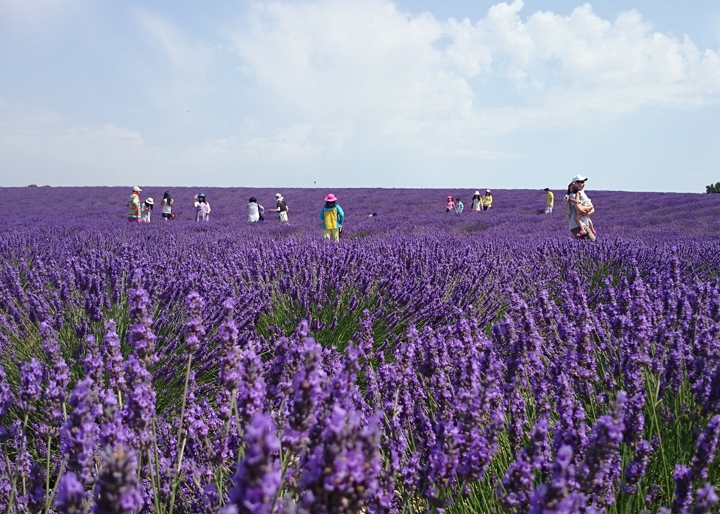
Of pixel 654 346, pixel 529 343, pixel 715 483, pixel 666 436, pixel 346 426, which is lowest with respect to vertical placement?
pixel 715 483

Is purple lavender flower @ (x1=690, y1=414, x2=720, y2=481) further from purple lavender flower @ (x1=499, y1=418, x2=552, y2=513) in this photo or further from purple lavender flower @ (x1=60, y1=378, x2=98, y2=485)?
purple lavender flower @ (x1=60, y1=378, x2=98, y2=485)

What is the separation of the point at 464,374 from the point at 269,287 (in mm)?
2105

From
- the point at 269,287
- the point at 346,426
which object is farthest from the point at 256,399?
the point at 269,287

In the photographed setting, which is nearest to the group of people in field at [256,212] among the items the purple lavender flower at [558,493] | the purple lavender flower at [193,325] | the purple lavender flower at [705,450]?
the purple lavender flower at [193,325]

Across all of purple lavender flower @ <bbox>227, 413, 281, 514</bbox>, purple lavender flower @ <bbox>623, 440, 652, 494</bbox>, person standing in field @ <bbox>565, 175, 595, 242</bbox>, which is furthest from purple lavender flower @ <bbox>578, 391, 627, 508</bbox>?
person standing in field @ <bbox>565, 175, 595, 242</bbox>

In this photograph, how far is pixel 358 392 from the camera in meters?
1.67

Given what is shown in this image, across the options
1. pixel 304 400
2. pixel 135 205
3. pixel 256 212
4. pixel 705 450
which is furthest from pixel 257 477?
pixel 256 212

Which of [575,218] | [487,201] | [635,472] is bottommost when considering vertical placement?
[635,472]

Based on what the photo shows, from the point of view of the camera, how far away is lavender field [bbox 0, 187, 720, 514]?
855 mm

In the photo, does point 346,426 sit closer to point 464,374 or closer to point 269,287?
point 464,374

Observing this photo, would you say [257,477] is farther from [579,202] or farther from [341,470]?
[579,202]

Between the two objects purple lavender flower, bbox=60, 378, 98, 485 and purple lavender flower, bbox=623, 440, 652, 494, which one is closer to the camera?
purple lavender flower, bbox=60, 378, 98, 485

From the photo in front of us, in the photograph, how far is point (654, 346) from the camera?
84.0 inches

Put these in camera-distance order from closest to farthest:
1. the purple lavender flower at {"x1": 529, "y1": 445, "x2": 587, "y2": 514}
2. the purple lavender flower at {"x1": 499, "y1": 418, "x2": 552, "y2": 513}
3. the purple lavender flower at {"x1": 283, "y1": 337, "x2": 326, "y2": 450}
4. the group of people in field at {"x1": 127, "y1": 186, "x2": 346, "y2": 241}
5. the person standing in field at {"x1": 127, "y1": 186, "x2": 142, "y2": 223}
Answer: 1. the purple lavender flower at {"x1": 529, "y1": 445, "x2": 587, "y2": 514}
2. the purple lavender flower at {"x1": 283, "y1": 337, "x2": 326, "y2": 450}
3. the purple lavender flower at {"x1": 499, "y1": 418, "x2": 552, "y2": 513}
4. the group of people in field at {"x1": 127, "y1": 186, "x2": 346, "y2": 241}
5. the person standing in field at {"x1": 127, "y1": 186, "x2": 142, "y2": 223}
